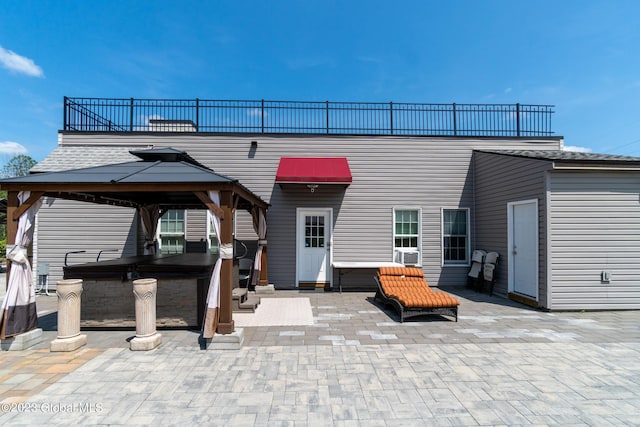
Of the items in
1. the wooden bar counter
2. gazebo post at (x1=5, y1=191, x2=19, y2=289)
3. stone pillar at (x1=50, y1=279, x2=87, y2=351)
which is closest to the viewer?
stone pillar at (x1=50, y1=279, x2=87, y2=351)

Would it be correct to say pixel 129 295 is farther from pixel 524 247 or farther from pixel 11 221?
pixel 524 247

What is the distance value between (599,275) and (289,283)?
7.11m

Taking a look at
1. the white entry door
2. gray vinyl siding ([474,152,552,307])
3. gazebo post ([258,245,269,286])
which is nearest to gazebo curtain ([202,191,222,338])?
gazebo post ([258,245,269,286])

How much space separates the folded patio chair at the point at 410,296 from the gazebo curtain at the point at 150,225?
5.90m

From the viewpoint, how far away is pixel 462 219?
30.0 feet

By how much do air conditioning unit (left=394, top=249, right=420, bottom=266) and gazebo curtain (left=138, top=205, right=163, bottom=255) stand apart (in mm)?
6655

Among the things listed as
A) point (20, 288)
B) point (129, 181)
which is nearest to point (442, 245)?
point (129, 181)

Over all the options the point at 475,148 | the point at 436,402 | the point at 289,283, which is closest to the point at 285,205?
the point at 289,283

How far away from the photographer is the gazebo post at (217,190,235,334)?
437cm

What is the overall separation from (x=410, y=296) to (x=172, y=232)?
6.69 metres

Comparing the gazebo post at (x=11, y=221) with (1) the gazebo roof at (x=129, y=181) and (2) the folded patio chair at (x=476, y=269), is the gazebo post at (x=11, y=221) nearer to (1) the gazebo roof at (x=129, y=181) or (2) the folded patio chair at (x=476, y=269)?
(1) the gazebo roof at (x=129, y=181)

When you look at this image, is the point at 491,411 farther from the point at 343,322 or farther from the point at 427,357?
the point at 343,322

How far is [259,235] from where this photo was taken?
26.8ft

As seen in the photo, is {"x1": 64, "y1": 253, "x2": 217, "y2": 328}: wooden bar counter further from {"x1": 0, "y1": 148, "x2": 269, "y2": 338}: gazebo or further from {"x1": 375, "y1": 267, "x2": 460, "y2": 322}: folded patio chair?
{"x1": 375, "y1": 267, "x2": 460, "y2": 322}: folded patio chair
